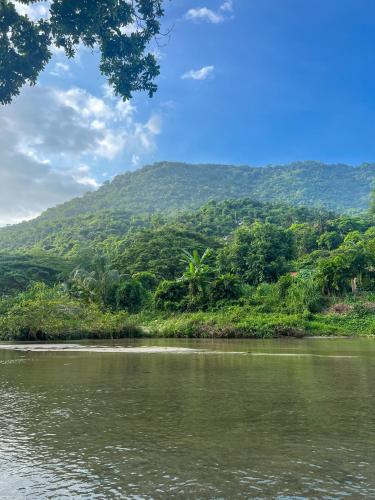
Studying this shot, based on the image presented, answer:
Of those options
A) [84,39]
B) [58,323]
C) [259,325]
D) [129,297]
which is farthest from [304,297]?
[84,39]

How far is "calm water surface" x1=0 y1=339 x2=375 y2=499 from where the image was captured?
4723 mm

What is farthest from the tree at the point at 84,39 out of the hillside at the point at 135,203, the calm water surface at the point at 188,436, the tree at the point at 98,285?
the hillside at the point at 135,203

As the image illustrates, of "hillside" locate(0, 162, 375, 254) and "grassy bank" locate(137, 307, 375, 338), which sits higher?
"hillside" locate(0, 162, 375, 254)

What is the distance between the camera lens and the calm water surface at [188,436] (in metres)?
4.72

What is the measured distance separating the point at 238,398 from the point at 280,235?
51112 mm

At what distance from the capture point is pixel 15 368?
15250 millimetres

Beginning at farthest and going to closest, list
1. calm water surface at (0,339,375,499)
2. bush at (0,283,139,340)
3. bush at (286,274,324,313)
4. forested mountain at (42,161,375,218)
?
forested mountain at (42,161,375,218)
bush at (286,274,324,313)
bush at (0,283,139,340)
calm water surface at (0,339,375,499)

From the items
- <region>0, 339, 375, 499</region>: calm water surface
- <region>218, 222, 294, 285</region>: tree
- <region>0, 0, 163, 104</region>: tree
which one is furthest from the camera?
<region>218, 222, 294, 285</region>: tree

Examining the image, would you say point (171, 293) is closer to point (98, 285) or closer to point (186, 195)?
point (98, 285)

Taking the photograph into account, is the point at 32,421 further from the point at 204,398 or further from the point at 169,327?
the point at 169,327

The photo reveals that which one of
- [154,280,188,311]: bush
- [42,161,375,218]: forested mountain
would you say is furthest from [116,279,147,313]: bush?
[42,161,375,218]: forested mountain

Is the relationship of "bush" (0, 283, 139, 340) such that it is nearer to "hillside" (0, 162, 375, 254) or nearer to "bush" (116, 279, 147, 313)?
"bush" (116, 279, 147, 313)

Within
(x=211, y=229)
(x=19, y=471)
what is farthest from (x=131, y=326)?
(x=211, y=229)

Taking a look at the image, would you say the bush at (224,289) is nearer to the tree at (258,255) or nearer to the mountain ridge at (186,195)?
the tree at (258,255)
